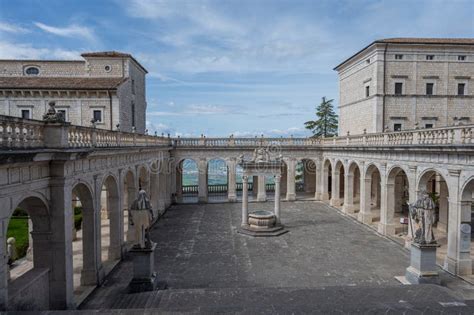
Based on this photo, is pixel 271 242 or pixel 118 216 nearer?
pixel 118 216

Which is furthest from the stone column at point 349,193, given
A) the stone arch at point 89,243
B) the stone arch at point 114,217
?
the stone arch at point 89,243

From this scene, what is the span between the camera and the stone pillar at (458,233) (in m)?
14.9

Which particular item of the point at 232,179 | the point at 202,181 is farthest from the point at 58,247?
the point at 232,179

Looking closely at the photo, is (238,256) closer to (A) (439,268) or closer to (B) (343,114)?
(A) (439,268)

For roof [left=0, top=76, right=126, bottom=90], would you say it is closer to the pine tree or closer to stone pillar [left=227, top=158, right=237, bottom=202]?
stone pillar [left=227, top=158, right=237, bottom=202]

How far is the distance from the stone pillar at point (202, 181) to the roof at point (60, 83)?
10540 mm

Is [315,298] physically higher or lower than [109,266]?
higher

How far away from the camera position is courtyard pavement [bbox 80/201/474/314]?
8.64 m

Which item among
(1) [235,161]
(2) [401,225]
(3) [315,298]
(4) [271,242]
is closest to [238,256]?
(4) [271,242]

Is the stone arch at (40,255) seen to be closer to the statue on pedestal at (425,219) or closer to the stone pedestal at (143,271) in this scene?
the stone pedestal at (143,271)

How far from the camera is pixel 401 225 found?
23.4 metres

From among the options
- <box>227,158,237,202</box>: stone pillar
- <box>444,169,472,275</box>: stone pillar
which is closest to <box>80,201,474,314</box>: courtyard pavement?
<box>444,169,472,275</box>: stone pillar

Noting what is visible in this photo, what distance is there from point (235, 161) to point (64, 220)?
24.1 meters

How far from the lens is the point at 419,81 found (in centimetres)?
3053
